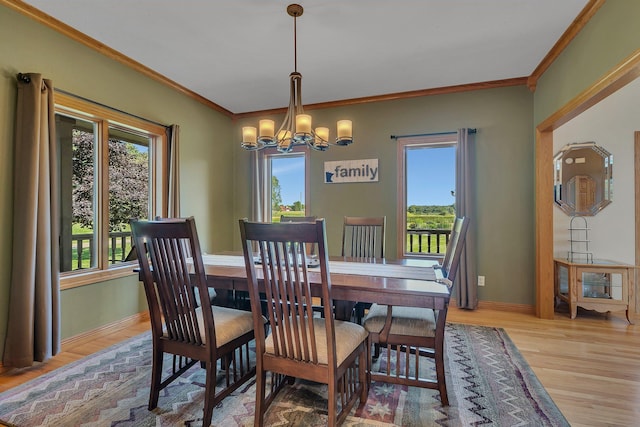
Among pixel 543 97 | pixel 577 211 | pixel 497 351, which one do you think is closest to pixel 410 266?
pixel 497 351

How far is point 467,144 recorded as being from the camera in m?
3.64

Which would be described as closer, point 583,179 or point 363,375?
point 363,375

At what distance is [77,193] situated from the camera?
2846 millimetres

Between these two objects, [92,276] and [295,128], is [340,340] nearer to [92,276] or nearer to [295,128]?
[295,128]

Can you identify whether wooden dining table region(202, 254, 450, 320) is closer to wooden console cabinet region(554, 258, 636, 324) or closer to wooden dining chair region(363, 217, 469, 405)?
wooden dining chair region(363, 217, 469, 405)

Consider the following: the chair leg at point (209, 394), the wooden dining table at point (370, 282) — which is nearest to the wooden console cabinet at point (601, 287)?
the wooden dining table at point (370, 282)

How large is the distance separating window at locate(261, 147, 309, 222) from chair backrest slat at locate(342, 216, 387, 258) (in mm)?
1379

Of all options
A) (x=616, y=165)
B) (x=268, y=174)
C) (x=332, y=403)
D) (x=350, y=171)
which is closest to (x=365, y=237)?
(x=350, y=171)

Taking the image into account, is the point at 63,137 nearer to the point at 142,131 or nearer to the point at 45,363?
the point at 142,131

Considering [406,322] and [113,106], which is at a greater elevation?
[113,106]

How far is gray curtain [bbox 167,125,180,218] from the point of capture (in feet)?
11.5

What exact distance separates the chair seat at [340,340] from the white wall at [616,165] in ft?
10.9

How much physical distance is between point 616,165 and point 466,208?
1755mm

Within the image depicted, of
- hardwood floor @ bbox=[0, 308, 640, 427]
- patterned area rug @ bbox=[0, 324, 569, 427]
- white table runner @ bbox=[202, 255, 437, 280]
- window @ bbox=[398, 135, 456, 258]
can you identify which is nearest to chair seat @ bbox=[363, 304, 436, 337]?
white table runner @ bbox=[202, 255, 437, 280]
